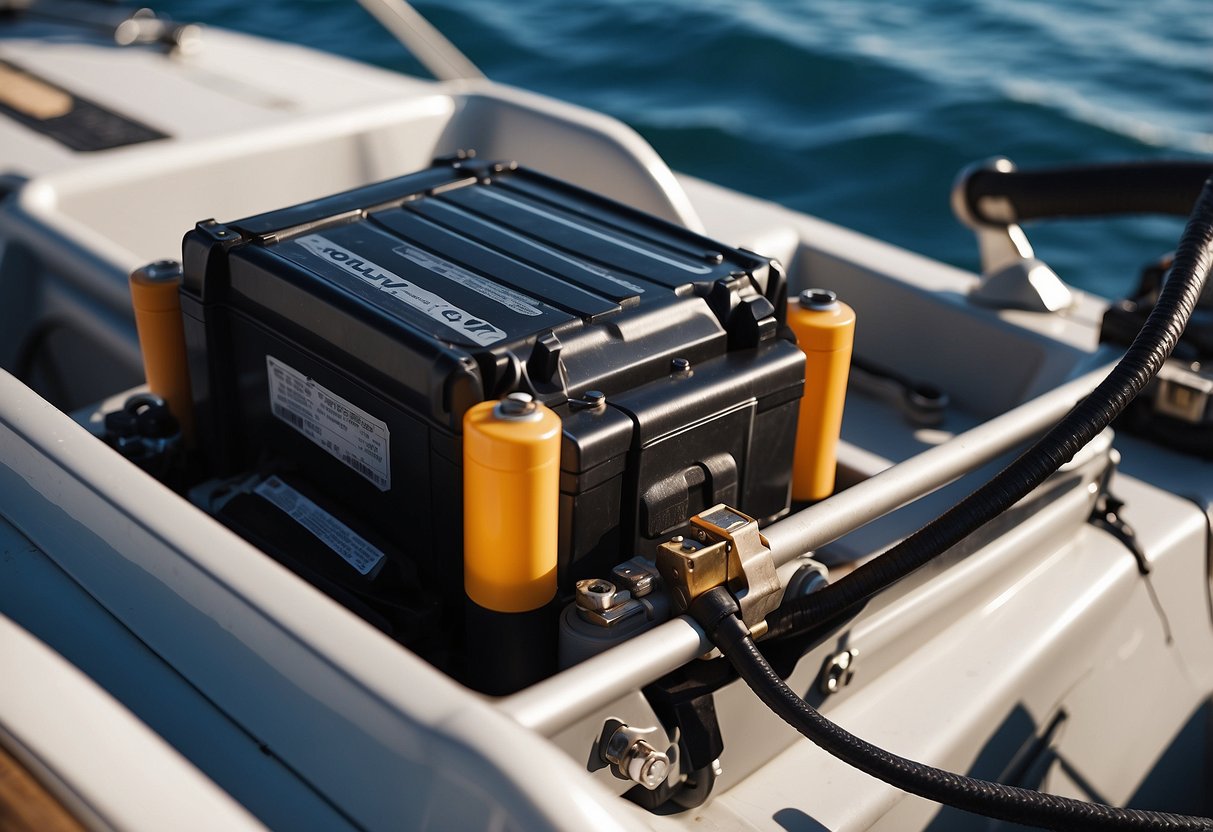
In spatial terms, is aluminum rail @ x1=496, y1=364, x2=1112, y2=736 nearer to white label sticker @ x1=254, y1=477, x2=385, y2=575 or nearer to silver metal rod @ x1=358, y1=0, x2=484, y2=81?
white label sticker @ x1=254, y1=477, x2=385, y2=575

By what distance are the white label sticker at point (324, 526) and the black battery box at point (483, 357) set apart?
3 cm

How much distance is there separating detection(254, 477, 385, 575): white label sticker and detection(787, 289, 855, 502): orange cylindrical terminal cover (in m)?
0.41

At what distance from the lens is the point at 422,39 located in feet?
8.61

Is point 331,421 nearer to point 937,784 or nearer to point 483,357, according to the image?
point 483,357

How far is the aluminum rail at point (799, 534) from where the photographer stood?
2.62 feet

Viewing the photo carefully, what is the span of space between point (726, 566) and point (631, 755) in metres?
0.15

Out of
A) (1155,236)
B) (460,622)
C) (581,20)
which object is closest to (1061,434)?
(460,622)

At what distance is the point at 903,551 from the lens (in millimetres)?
939

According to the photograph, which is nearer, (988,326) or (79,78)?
(988,326)

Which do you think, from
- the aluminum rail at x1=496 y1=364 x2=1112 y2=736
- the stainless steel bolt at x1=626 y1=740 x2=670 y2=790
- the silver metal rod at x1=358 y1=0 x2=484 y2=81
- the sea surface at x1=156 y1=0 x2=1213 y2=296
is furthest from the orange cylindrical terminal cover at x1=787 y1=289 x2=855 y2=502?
the sea surface at x1=156 y1=0 x2=1213 y2=296

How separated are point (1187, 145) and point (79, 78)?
3756 millimetres

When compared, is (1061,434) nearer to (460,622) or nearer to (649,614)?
(649,614)

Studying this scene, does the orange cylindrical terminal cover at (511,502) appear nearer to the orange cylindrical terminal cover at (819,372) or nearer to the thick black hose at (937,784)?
the thick black hose at (937,784)

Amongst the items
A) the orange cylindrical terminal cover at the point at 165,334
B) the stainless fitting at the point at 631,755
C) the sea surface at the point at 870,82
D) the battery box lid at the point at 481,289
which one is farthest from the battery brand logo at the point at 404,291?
the sea surface at the point at 870,82
